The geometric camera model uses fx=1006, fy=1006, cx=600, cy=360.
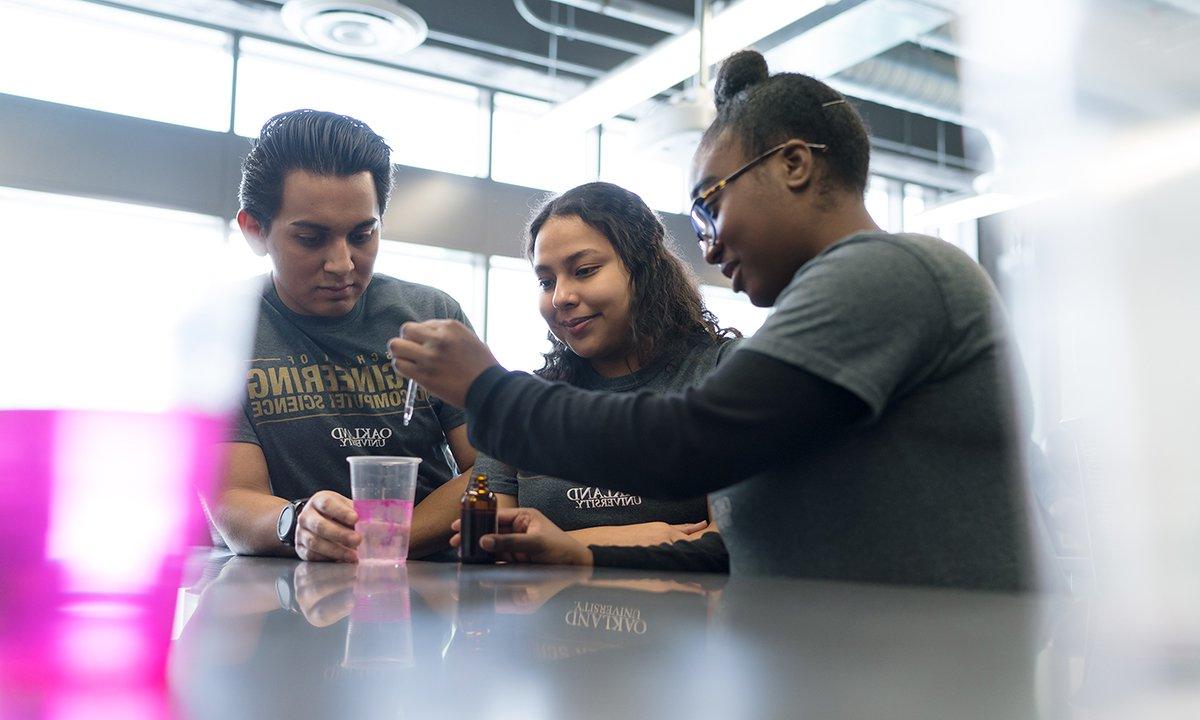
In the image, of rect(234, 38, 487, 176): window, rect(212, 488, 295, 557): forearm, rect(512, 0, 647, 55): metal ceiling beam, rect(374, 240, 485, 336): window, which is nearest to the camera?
rect(212, 488, 295, 557): forearm

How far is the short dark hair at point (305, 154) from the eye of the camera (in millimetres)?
1680

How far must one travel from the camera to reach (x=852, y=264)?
0.96 m

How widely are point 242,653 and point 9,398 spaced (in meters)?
0.16

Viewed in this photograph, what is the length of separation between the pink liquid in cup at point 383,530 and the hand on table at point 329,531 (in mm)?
16

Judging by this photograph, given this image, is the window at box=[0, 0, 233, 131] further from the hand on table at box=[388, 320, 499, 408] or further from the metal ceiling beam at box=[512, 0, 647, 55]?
the hand on table at box=[388, 320, 499, 408]

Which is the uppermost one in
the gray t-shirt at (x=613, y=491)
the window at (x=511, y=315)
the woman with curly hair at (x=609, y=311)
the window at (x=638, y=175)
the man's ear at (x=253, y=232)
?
the window at (x=638, y=175)

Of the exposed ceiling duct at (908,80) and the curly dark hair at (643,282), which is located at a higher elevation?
the exposed ceiling duct at (908,80)

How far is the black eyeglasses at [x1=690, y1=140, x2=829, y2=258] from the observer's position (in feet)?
3.88

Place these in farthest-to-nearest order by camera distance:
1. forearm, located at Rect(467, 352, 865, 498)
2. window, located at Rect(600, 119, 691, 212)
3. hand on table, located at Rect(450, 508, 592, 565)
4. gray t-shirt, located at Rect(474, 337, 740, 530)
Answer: window, located at Rect(600, 119, 691, 212) → gray t-shirt, located at Rect(474, 337, 740, 530) → hand on table, located at Rect(450, 508, 592, 565) → forearm, located at Rect(467, 352, 865, 498)

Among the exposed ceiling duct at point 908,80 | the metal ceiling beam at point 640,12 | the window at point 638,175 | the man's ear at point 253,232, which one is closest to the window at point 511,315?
the window at point 638,175

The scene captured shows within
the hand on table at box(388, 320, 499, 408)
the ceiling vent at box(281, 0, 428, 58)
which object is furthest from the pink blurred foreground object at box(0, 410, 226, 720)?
the ceiling vent at box(281, 0, 428, 58)

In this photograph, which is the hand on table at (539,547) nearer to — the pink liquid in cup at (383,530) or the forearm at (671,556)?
the forearm at (671,556)

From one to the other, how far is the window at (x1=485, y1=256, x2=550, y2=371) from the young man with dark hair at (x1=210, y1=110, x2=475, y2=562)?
4.69m

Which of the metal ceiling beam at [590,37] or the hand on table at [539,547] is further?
the metal ceiling beam at [590,37]
